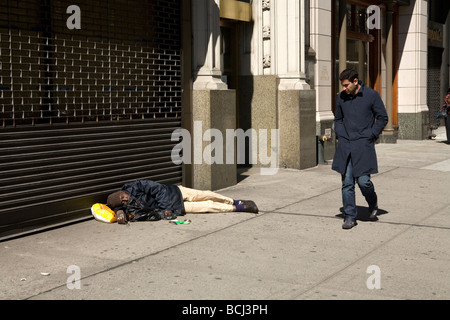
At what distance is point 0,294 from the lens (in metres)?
5.04

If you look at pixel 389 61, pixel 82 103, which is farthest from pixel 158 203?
pixel 389 61

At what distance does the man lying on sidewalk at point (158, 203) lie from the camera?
25.6 feet

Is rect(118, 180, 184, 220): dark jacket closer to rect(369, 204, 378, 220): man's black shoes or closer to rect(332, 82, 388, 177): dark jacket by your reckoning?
rect(332, 82, 388, 177): dark jacket

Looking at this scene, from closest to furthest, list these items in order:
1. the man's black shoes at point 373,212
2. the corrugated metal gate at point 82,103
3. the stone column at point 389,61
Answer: the corrugated metal gate at point 82,103 → the man's black shoes at point 373,212 → the stone column at point 389,61

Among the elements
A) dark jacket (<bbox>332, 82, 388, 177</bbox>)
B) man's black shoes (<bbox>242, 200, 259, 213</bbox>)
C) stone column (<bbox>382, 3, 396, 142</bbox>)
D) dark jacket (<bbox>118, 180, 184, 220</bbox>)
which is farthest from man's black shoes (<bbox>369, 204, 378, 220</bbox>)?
stone column (<bbox>382, 3, 396, 142</bbox>)

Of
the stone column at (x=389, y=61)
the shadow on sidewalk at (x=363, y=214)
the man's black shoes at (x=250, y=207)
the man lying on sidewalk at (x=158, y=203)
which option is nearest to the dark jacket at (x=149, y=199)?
→ the man lying on sidewalk at (x=158, y=203)

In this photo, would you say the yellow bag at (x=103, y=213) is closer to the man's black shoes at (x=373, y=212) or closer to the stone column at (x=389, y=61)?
the man's black shoes at (x=373, y=212)

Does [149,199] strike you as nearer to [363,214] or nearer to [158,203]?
[158,203]

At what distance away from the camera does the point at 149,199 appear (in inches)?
314

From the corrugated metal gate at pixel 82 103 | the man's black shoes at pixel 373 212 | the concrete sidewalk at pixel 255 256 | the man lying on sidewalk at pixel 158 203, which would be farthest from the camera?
the man lying on sidewalk at pixel 158 203

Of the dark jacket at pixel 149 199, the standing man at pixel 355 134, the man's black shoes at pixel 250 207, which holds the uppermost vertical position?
the standing man at pixel 355 134

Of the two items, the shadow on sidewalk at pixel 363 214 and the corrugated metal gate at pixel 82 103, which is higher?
the corrugated metal gate at pixel 82 103

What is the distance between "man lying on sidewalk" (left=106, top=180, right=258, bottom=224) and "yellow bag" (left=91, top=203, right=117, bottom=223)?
71mm

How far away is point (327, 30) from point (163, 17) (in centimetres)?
548
